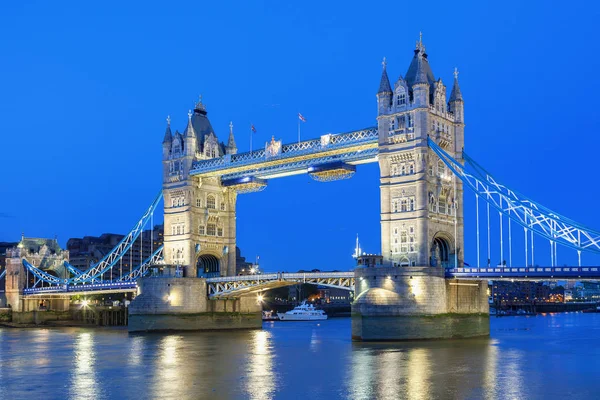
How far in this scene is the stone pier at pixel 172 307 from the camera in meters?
72.6

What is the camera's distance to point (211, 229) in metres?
78.6

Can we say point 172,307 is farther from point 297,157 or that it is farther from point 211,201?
point 297,157

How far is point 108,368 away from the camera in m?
39.9

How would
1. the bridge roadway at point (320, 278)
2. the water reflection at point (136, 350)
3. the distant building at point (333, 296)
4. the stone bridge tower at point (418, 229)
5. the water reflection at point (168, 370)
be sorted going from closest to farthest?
1. the water reflection at point (168, 370)
2. the water reflection at point (136, 350)
3. the bridge roadway at point (320, 278)
4. the stone bridge tower at point (418, 229)
5. the distant building at point (333, 296)

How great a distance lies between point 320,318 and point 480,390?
9007cm

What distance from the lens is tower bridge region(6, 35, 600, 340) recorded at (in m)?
55.4

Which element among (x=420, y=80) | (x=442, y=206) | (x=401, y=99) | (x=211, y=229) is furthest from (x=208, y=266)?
(x=420, y=80)

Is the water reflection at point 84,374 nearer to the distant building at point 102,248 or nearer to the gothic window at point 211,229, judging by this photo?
the gothic window at point 211,229

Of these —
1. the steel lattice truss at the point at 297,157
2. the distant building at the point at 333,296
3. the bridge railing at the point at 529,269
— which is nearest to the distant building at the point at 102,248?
the distant building at the point at 333,296

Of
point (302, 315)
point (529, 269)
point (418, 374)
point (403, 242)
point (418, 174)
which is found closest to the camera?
point (418, 374)

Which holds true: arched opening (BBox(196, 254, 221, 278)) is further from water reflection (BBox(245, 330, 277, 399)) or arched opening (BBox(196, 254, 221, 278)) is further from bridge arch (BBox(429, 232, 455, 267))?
bridge arch (BBox(429, 232, 455, 267))

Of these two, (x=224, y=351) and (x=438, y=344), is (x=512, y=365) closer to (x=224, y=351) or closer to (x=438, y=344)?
(x=438, y=344)

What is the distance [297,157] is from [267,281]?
11435 millimetres

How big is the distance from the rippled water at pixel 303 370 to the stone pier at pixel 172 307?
582 inches
